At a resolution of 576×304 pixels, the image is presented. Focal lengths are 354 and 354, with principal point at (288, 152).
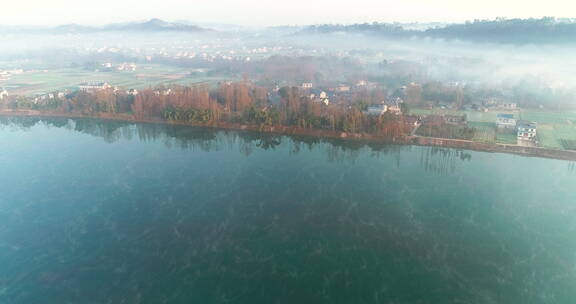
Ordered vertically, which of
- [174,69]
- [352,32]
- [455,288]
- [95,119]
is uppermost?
[352,32]

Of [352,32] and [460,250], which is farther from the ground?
[352,32]

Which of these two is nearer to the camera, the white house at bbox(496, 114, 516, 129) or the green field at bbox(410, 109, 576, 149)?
the green field at bbox(410, 109, 576, 149)

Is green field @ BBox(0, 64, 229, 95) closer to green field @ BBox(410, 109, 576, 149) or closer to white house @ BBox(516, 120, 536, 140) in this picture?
green field @ BBox(410, 109, 576, 149)

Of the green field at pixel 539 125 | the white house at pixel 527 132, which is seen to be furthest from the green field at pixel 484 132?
the white house at pixel 527 132

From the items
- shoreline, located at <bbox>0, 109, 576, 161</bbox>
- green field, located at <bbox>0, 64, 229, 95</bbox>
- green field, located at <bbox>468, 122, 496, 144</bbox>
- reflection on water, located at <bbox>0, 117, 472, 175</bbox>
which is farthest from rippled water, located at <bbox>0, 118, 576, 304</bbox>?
green field, located at <bbox>0, 64, 229, 95</bbox>

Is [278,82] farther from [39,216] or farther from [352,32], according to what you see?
[352,32]

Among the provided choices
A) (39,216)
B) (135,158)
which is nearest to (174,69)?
(135,158)
